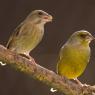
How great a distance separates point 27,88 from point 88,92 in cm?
205

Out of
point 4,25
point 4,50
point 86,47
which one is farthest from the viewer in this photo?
point 4,25

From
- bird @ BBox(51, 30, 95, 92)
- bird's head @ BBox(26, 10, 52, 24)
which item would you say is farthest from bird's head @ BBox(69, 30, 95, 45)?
bird's head @ BBox(26, 10, 52, 24)

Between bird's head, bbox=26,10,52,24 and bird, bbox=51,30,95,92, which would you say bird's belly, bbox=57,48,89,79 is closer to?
bird, bbox=51,30,95,92

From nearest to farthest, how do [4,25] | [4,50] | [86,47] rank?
[4,50] → [86,47] → [4,25]

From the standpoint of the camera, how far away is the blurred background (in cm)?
484

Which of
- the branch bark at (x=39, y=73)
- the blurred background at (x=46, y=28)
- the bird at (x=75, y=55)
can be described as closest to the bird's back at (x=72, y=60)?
the bird at (x=75, y=55)

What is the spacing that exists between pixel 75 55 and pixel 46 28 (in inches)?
81.9

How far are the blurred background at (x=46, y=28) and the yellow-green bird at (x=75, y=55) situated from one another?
1.79 metres

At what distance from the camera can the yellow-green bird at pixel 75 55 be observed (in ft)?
9.61

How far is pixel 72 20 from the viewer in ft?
16.2

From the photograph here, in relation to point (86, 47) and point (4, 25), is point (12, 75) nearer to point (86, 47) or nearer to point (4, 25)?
point (4, 25)

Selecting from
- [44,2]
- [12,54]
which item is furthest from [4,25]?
[12,54]

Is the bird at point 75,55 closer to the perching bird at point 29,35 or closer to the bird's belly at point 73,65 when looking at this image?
the bird's belly at point 73,65

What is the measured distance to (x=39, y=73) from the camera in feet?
9.00
